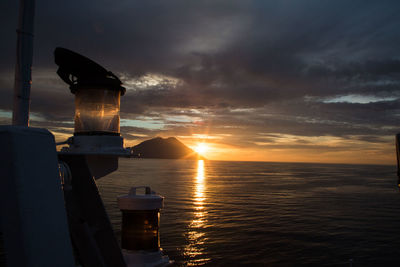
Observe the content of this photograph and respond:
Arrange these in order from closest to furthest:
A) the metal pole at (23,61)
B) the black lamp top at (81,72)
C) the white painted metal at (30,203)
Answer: the white painted metal at (30,203) → the metal pole at (23,61) → the black lamp top at (81,72)

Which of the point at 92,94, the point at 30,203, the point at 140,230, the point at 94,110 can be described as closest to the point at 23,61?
the point at 92,94

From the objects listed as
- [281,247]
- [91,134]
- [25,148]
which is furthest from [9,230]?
[281,247]

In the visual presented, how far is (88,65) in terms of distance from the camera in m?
3.28

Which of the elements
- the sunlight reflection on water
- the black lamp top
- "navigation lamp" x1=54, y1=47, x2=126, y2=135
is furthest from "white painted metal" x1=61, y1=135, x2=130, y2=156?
the sunlight reflection on water

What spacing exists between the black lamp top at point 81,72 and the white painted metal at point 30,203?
5.13 feet

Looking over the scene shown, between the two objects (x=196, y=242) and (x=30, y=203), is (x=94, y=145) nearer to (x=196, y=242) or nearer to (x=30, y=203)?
(x=30, y=203)

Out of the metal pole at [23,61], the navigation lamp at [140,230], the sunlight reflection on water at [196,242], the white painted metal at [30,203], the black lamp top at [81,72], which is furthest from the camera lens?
the sunlight reflection on water at [196,242]

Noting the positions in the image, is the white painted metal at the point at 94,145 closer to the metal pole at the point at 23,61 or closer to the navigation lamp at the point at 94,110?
the navigation lamp at the point at 94,110

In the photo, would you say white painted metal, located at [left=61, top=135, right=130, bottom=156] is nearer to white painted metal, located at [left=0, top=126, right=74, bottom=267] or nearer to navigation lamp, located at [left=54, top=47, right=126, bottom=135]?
navigation lamp, located at [left=54, top=47, right=126, bottom=135]

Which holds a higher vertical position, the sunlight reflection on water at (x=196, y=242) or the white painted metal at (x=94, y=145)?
the white painted metal at (x=94, y=145)

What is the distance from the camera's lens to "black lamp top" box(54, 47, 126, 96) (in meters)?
3.11

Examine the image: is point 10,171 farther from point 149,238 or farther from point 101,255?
point 149,238

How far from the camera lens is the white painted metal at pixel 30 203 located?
1.65m

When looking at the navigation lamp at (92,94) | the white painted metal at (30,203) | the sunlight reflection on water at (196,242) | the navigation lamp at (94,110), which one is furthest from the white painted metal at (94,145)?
the sunlight reflection on water at (196,242)
